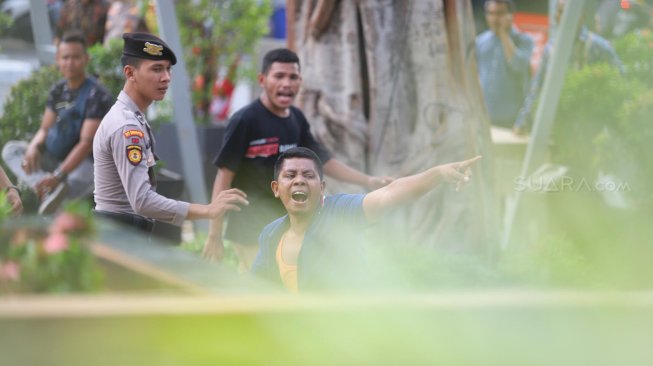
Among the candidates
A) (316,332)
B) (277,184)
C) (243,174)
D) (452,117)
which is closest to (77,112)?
(243,174)

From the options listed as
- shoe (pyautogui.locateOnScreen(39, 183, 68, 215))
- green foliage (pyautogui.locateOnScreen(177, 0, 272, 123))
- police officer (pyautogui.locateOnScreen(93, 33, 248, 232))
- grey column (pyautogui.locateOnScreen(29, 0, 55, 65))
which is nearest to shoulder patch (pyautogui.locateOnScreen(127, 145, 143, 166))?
police officer (pyautogui.locateOnScreen(93, 33, 248, 232))

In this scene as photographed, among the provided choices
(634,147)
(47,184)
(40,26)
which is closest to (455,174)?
(47,184)

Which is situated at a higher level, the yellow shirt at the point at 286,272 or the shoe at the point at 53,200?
the yellow shirt at the point at 286,272

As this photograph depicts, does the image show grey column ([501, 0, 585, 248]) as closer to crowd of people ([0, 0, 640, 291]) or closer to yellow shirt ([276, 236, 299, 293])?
crowd of people ([0, 0, 640, 291])

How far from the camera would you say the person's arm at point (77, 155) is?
855cm

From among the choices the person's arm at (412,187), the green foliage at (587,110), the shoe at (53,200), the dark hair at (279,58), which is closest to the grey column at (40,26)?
the shoe at (53,200)

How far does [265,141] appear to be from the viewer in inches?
283

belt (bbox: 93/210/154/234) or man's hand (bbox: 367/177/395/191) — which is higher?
belt (bbox: 93/210/154/234)

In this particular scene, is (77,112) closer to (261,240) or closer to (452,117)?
(452,117)

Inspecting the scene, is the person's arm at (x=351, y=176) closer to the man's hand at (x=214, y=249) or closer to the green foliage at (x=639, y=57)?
the man's hand at (x=214, y=249)

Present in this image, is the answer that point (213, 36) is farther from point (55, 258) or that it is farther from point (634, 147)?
point (55, 258)

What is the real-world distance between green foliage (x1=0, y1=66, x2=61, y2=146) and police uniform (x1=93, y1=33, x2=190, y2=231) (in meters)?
4.62

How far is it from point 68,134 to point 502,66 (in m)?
4.75

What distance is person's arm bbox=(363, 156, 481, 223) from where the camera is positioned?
528cm
